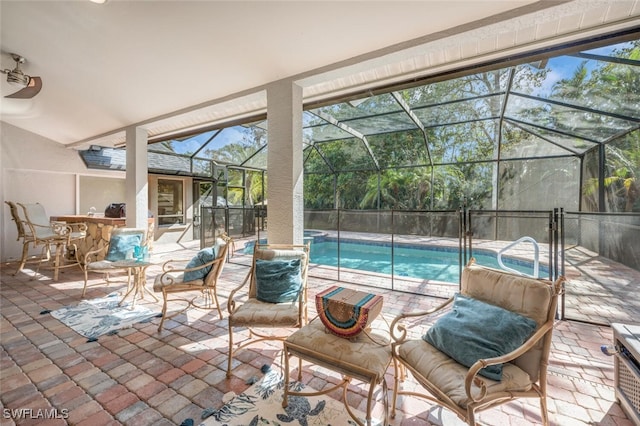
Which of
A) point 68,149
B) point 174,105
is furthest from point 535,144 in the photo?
point 68,149

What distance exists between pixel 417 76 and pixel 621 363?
3127 mm

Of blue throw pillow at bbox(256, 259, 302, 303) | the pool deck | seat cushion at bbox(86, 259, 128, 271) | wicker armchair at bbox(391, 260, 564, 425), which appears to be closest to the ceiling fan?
seat cushion at bbox(86, 259, 128, 271)

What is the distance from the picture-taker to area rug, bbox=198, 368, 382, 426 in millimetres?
1784

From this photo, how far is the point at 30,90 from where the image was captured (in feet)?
14.6

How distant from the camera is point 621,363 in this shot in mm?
1905

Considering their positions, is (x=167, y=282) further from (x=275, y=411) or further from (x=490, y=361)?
(x=490, y=361)

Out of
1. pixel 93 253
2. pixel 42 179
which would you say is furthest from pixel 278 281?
pixel 42 179

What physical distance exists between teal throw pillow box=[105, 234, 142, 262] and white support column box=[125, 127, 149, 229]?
2.99 ft

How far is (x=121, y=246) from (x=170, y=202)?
5.43 m

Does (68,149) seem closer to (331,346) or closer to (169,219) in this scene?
(169,219)

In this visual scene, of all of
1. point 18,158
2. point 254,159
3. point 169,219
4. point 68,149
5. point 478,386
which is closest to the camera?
point 478,386

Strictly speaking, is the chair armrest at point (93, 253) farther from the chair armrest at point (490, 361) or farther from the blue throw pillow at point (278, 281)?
the chair armrest at point (490, 361)

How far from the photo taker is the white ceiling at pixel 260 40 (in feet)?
7.47

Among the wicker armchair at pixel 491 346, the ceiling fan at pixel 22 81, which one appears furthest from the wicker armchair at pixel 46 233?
the wicker armchair at pixel 491 346
